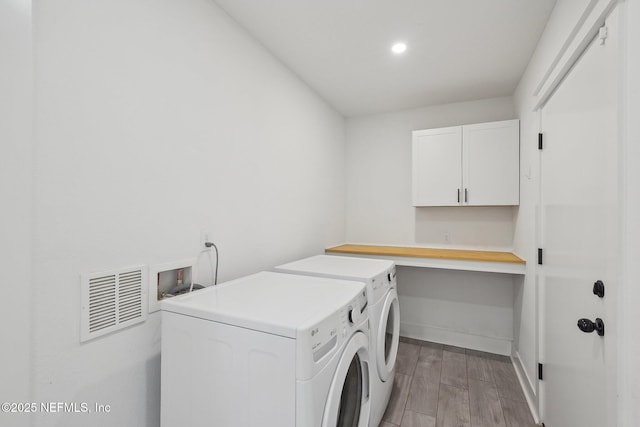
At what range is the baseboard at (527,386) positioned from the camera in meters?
1.78

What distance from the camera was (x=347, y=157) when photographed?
340 centimetres

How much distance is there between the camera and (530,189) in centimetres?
198

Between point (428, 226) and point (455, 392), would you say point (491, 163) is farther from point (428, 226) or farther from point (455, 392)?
point (455, 392)

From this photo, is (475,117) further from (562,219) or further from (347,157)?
(562,219)

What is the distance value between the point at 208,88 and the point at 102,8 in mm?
519

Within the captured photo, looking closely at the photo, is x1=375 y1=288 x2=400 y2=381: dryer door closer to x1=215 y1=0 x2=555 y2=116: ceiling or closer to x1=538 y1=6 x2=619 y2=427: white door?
x1=538 y1=6 x2=619 y2=427: white door

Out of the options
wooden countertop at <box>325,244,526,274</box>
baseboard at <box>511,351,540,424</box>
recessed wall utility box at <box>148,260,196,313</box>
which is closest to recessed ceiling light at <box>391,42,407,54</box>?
wooden countertop at <box>325,244,526,274</box>

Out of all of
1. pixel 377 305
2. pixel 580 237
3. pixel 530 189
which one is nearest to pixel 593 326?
pixel 580 237

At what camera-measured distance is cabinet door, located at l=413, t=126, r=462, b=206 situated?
2627 mm

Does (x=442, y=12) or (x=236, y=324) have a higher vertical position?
(x=442, y=12)

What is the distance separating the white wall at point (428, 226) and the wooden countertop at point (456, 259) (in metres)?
0.28

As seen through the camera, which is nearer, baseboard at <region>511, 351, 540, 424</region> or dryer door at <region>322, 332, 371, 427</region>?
dryer door at <region>322, 332, 371, 427</region>

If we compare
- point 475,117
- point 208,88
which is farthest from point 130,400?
point 475,117

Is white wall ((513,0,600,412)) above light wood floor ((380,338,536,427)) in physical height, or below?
above
